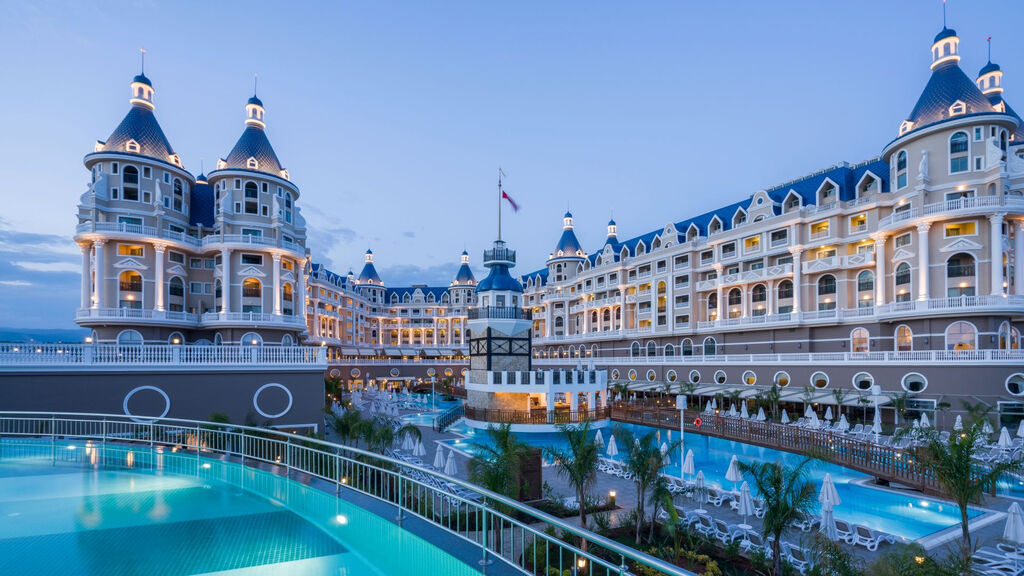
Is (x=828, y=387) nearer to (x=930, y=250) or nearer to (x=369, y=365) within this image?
(x=930, y=250)

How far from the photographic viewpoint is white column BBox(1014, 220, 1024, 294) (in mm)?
28484

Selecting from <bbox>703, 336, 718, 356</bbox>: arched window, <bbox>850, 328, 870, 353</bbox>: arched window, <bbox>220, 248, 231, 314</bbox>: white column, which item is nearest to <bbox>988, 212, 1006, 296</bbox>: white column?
<bbox>850, 328, 870, 353</bbox>: arched window

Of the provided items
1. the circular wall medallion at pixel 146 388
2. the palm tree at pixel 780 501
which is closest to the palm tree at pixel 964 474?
the palm tree at pixel 780 501

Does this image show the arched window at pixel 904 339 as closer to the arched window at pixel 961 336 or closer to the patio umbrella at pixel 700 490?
the arched window at pixel 961 336

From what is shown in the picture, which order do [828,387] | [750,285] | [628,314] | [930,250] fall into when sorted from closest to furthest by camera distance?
[930,250]
[828,387]
[750,285]
[628,314]

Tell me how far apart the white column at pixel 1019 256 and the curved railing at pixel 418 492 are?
32255mm

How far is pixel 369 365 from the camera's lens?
213ft

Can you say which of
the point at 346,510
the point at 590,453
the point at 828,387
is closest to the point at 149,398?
the point at 346,510

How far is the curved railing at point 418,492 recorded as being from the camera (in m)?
5.44

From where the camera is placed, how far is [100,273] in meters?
31.6

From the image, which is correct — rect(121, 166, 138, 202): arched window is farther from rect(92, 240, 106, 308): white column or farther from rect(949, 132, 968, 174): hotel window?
rect(949, 132, 968, 174): hotel window

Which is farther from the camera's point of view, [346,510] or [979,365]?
[979,365]

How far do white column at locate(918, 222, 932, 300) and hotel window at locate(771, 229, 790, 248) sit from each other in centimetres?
925

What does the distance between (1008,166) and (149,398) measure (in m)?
47.6
